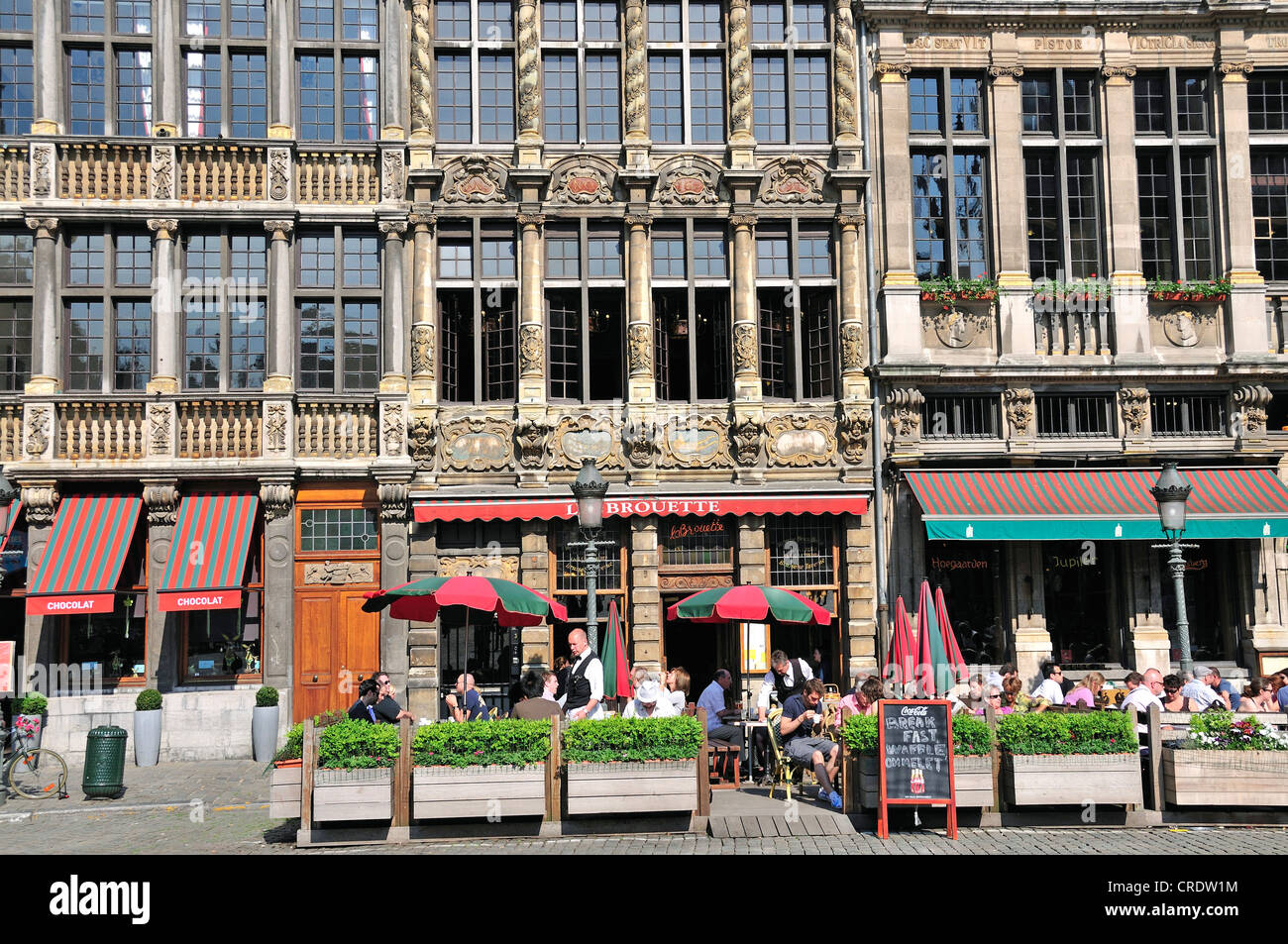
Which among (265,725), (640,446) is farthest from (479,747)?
(640,446)

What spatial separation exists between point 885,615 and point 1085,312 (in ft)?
21.3

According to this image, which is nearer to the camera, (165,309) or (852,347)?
(165,309)

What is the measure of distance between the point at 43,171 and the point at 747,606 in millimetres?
14160

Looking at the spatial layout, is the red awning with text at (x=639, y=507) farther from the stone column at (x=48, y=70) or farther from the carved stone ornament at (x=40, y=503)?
the stone column at (x=48, y=70)

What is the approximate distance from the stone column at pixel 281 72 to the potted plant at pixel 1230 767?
1672 centimetres

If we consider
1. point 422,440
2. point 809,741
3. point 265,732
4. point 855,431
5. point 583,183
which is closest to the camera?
point 809,741

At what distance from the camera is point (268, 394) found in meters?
19.6

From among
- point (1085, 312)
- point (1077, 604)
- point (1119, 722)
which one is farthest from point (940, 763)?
point (1085, 312)

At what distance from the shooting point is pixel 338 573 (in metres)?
19.8

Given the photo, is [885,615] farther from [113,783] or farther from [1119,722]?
[113,783]

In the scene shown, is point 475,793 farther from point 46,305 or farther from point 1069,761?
point 46,305

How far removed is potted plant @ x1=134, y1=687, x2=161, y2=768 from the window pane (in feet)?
31.5

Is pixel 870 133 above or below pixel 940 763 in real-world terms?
above

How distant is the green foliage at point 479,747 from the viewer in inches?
444
